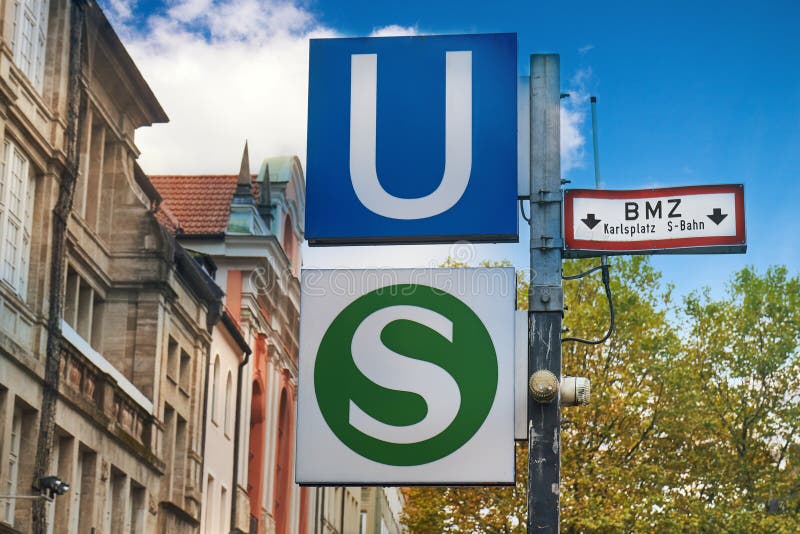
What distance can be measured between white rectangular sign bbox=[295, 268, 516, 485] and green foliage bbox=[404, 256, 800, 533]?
103ft

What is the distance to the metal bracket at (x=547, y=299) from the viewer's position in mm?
6199

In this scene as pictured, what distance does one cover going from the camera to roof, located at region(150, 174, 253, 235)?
150ft

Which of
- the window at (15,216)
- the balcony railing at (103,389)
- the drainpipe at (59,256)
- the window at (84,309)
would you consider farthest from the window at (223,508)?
the window at (15,216)

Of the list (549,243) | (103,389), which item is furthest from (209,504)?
(549,243)

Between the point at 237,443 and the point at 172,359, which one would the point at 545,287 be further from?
the point at 237,443

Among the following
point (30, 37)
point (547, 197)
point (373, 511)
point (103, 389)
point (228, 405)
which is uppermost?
point (30, 37)

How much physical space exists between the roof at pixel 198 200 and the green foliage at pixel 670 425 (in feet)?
33.8

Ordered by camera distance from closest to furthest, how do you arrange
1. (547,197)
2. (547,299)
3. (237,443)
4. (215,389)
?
(547,299) < (547,197) < (215,389) < (237,443)

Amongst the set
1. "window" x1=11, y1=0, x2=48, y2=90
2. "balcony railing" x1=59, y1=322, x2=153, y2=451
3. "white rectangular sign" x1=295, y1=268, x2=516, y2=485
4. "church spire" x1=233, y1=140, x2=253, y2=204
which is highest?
"church spire" x1=233, y1=140, x2=253, y2=204

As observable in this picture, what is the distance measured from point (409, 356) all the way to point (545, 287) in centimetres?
85

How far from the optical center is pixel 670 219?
6758 millimetres

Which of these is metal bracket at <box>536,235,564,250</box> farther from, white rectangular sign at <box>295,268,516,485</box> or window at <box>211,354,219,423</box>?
window at <box>211,354,219,423</box>

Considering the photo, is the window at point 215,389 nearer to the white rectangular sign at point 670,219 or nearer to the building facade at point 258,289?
the building facade at point 258,289

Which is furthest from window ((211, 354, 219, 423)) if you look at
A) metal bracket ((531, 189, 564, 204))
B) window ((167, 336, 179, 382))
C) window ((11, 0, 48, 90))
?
metal bracket ((531, 189, 564, 204))
